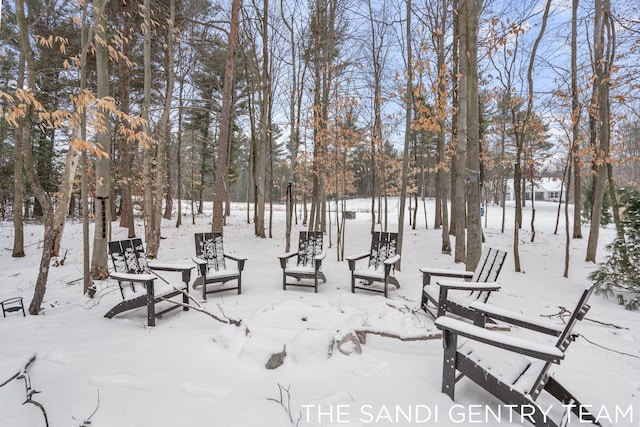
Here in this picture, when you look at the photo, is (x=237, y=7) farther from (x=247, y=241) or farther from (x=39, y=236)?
(x=39, y=236)

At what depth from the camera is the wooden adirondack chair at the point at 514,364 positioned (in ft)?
6.20

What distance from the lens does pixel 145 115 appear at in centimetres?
662

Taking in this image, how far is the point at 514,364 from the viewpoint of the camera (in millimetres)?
2270

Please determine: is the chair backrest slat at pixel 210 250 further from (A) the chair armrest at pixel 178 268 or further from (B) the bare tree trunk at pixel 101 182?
(B) the bare tree trunk at pixel 101 182

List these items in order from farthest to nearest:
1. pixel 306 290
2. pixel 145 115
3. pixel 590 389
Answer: pixel 145 115 → pixel 306 290 → pixel 590 389

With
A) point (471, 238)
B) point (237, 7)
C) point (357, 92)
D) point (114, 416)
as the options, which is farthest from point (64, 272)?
point (357, 92)

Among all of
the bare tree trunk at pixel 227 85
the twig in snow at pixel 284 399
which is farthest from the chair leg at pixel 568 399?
the bare tree trunk at pixel 227 85

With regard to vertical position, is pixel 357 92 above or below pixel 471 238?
above

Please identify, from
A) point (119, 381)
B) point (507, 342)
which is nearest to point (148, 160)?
point (119, 381)

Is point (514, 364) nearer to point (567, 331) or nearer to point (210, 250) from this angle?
point (567, 331)

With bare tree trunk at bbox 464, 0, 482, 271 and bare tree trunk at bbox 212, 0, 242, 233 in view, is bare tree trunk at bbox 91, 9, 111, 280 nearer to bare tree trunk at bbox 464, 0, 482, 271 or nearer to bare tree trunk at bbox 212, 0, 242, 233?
bare tree trunk at bbox 212, 0, 242, 233

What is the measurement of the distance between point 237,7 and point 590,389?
861 centimetres

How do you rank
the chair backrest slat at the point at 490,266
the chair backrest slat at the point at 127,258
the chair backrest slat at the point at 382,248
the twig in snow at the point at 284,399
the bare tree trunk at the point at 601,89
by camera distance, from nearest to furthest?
the twig in snow at the point at 284,399 < the chair backrest slat at the point at 490,266 < the chair backrest slat at the point at 127,258 < the chair backrest slat at the point at 382,248 < the bare tree trunk at the point at 601,89

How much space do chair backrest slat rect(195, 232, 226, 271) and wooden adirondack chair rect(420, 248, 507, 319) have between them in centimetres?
346
